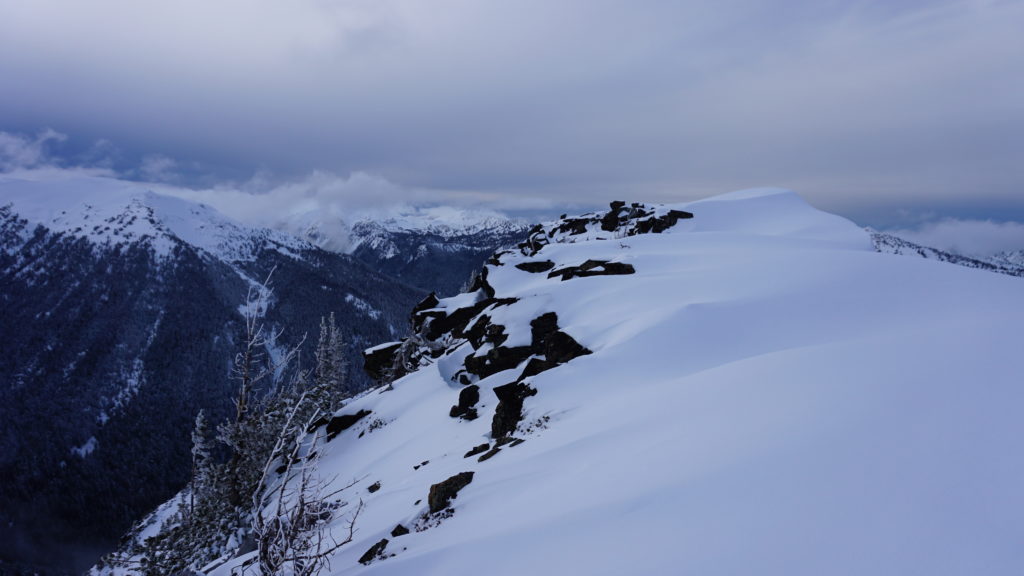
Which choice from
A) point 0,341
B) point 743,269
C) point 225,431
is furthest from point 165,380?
point 743,269

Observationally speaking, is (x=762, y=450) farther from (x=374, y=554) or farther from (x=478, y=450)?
(x=478, y=450)

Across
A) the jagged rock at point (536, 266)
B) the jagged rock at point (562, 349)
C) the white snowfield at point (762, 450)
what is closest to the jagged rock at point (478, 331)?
the white snowfield at point (762, 450)

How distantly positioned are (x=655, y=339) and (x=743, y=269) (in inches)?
366

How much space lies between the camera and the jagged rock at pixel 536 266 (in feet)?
105

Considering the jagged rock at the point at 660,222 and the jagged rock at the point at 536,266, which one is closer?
the jagged rock at the point at 536,266

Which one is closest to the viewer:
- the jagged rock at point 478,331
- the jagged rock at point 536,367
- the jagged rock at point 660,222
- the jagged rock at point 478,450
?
→ the jagged rock at point 478,450

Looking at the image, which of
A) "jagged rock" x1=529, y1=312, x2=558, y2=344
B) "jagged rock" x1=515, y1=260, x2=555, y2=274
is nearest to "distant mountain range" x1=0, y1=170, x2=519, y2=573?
"jagged rock" x1=515, y1=260, x2=555, y2=274

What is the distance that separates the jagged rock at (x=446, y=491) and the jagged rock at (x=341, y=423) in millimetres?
22251

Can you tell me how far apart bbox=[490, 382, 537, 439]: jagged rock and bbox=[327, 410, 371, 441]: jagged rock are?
18.5 meters

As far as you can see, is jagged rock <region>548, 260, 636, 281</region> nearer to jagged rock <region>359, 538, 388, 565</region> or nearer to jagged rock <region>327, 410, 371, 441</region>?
jagged rock <region>327, 410, 371, 441</region>

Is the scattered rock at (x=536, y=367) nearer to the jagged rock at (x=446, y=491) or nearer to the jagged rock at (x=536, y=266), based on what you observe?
the jagged rock at (x=446, y=491)

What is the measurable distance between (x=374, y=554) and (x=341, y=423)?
2516 centimetres

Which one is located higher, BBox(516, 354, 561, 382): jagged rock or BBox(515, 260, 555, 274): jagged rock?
BBox(515, 260, 555, 274): jagged rock

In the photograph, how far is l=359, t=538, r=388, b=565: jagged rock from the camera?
7.66 m
